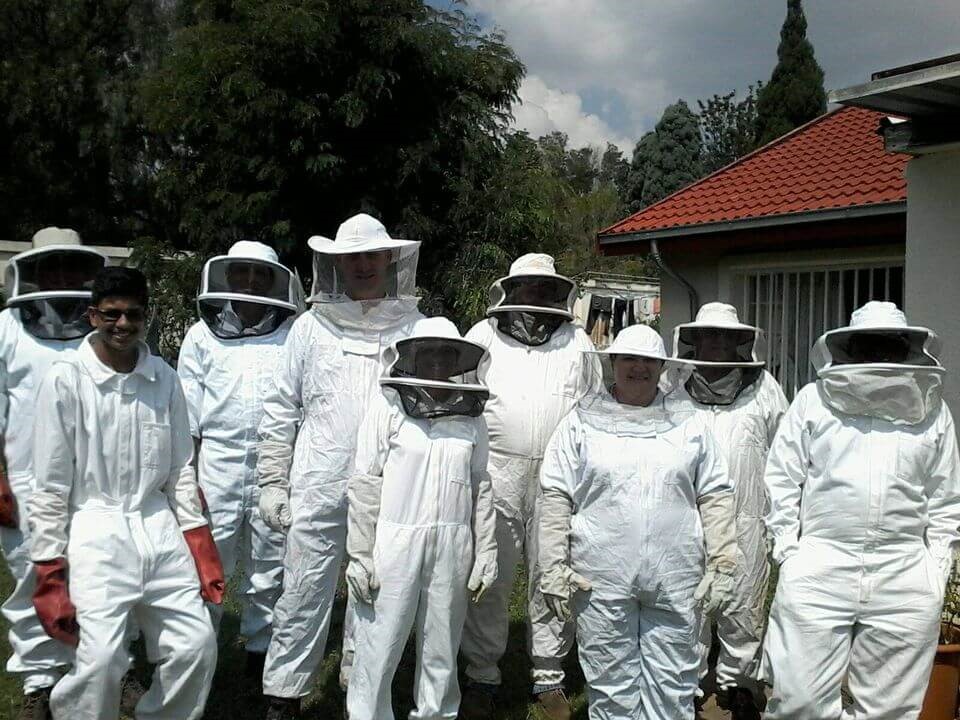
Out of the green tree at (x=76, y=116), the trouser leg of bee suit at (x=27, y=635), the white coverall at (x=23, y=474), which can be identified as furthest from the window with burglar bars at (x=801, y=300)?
the green tree at (x=76, y=116)

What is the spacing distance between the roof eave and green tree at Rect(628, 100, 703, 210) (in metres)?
21.8

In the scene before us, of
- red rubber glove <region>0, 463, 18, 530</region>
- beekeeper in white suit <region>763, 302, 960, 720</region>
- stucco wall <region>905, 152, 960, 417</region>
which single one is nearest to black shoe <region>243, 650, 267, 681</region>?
red rubber glove <region>0, 463, 18, 530</region>

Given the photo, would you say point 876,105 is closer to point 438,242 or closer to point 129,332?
point 129,332

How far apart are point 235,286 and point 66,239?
91 centimetres

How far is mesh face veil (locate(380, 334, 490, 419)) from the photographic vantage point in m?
3.85

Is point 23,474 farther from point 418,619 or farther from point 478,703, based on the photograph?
point 478,703

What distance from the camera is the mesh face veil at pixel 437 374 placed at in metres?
3.85

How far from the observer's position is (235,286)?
16.8 feet

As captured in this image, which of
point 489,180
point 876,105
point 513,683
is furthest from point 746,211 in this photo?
point 513,683

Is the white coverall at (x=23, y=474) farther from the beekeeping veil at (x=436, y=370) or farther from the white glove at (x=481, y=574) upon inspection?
the white glove at (x=481, y=574)

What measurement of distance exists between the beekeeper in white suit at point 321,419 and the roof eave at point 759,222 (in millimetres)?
4260

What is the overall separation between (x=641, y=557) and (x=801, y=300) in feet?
17.2

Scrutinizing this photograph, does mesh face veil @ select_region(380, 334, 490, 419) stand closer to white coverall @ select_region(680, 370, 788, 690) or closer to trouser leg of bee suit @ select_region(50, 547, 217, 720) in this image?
trouser leg of bee suit @ select_region(50, 547, 217, 720)

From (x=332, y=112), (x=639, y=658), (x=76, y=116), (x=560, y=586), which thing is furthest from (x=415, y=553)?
(x=76, y=116)
